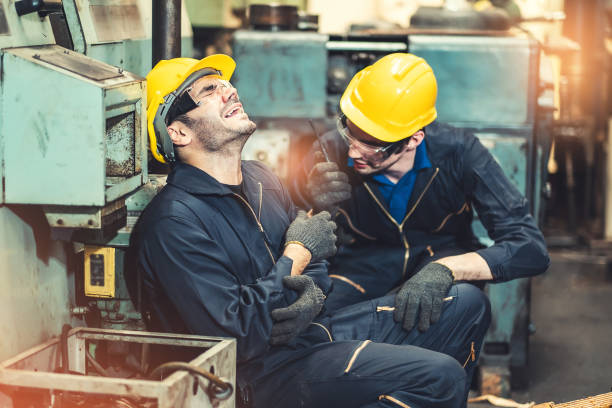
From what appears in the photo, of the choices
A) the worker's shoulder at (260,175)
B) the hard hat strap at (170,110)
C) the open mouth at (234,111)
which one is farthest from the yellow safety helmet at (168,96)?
the worker's shoulder at (260,175)

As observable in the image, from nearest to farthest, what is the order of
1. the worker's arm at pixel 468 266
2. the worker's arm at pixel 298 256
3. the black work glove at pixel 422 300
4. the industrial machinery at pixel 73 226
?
the industrial machinery at pixel 73 226
the worker's arm at pixel 298 256
the black work glove at pixel 422 300
the worker's arm at pixel 468 266

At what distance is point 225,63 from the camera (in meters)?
2.62

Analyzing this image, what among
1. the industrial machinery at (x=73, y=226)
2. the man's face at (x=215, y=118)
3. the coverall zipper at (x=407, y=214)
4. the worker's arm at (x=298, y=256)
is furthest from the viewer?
the coverall zipper at (x=407, y=214)

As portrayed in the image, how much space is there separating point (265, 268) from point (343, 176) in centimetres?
64

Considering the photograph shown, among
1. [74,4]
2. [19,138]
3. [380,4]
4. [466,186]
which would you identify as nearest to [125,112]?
[19,138]

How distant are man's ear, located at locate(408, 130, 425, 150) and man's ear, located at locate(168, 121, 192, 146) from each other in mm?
866

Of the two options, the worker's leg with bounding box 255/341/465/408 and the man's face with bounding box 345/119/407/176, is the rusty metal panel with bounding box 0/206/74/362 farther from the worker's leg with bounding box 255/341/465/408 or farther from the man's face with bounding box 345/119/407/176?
the man's face with bounding box 345/119/407/176

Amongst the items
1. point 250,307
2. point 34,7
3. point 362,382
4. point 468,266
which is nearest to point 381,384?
point 362,382

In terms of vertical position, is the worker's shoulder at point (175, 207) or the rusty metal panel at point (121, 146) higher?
the rusty metal panel at point (121, 146)

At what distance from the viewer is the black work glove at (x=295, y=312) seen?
221cm

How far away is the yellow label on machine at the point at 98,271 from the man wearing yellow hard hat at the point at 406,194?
31.9 inches

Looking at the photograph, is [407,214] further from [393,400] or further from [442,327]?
[393,400]

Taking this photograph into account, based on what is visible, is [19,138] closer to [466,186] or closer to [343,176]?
[343,176]

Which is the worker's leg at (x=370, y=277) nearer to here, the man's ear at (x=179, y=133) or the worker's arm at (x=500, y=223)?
the worker's arm at (x=500, y=223)
